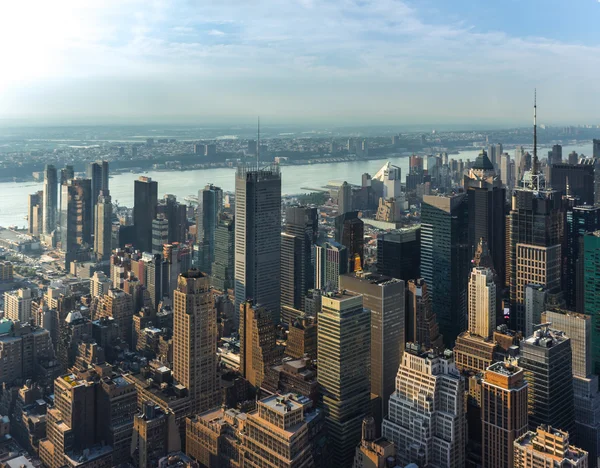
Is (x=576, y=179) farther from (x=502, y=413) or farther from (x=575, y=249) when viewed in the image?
(x=502, y=413)

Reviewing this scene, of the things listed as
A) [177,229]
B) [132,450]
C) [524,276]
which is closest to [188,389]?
[132,450]

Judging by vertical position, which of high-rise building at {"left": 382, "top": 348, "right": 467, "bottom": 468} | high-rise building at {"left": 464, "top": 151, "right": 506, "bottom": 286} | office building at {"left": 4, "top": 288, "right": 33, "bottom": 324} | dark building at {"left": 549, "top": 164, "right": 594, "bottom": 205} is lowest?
high-rise building at {"left": 382, "top": 348, "right": 467, "bottom": 468}

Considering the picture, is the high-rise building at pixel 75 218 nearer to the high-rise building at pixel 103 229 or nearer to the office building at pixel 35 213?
the high-rise building at pixel 103 229

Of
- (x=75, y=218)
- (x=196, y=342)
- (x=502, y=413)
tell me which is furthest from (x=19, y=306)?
(x=502, y=413)

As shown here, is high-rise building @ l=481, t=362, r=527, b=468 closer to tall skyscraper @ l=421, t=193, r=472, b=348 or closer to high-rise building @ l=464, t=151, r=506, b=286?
tall skyscraper @ l=421, t=193, r=472, b=348

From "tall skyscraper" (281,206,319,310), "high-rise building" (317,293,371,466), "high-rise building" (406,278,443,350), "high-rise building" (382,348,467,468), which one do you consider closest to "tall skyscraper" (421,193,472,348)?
"high-rise building" (406,278,443,350)

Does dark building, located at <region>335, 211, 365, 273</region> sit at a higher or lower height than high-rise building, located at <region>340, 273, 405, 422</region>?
higher

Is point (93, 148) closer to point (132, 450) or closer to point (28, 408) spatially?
point (28, 408)
